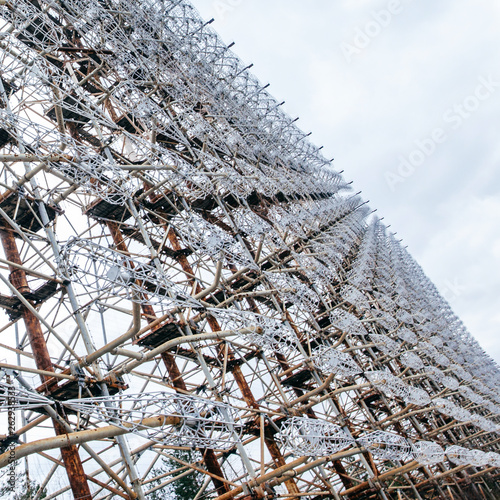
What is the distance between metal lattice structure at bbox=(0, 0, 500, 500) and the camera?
7707 mm

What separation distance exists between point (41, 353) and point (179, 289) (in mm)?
3284

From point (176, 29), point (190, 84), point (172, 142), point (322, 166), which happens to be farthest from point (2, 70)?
point (322, 166)

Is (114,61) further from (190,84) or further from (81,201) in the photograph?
(81,201)

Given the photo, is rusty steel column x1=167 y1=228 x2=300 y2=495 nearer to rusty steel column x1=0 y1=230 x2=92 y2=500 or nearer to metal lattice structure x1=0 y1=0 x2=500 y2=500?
metal lattice structure x1=0 y1=0 x2=500 y2=500

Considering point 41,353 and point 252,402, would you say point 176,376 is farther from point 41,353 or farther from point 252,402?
point 41,353

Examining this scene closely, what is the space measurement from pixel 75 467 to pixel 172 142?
11.4m

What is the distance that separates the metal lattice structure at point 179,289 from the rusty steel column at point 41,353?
4cm

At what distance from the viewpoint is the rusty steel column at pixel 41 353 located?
26.3ft

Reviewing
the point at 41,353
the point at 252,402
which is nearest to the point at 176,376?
the point at 252,402

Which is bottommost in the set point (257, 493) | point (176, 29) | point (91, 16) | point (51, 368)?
point (257, 493)

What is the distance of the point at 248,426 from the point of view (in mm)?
12180

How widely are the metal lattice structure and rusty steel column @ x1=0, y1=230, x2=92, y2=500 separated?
0.12ft

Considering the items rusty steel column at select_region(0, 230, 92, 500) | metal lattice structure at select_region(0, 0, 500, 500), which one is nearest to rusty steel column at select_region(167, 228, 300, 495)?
metal lattice structure at select_region(0, 0, 500, 500)

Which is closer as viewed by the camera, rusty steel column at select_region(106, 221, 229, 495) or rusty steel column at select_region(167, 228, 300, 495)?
rusty steel column at select_region(106, 221, 229, 495)
